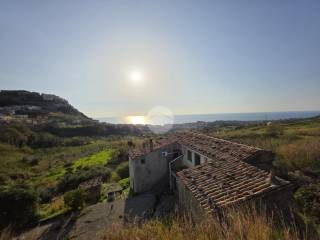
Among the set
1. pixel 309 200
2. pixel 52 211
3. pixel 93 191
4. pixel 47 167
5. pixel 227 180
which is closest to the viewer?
pixel 227 180

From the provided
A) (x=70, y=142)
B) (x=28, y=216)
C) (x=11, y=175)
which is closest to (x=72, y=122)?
(x=70, y=142)

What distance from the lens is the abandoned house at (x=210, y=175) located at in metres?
8.12

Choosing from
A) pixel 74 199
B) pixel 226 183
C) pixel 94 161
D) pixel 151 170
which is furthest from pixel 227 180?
pixel 94 161

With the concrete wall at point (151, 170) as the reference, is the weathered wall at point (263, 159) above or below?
above

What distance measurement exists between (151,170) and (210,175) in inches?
486

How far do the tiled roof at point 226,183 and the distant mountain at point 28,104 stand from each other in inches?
4729

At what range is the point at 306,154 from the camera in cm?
2108

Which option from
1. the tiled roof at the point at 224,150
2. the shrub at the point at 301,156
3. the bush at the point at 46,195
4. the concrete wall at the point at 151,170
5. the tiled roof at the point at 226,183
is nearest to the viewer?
the tiled roof at the point at 226,183

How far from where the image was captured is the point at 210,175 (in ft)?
39.0

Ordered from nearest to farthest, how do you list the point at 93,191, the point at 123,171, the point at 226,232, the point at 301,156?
1. the point at 226,232
2. the point at 301,156
3. the point at 93,191
4. the point at 123,171

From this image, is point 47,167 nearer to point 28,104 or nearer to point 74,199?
point 74,199

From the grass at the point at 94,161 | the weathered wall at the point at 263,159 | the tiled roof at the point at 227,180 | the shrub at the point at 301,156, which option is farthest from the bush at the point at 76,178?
the weathered wall at the point at 263,159

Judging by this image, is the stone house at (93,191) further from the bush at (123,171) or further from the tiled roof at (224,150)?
the tiled roof at (224,150)

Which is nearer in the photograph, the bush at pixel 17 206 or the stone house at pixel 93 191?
the bush at pixel 17 206
